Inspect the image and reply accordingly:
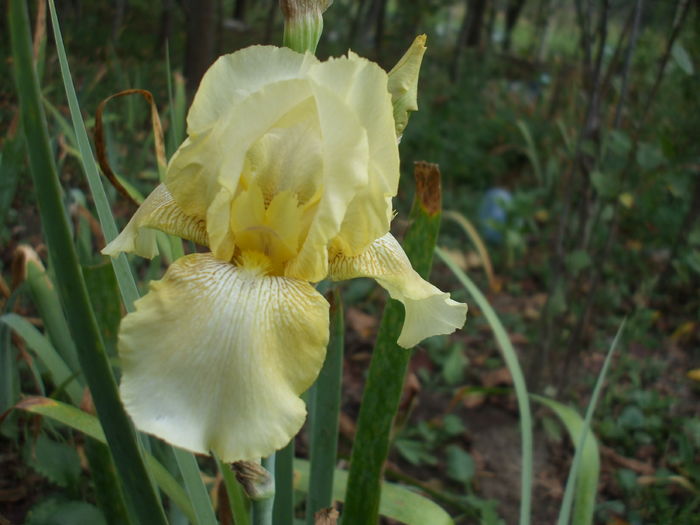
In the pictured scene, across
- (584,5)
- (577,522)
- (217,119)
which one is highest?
(584,5)

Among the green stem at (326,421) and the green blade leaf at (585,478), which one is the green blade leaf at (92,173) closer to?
the green stem at (326,421)

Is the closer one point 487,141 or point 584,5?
point 584,5

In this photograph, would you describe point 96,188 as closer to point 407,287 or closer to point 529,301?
point 407,287

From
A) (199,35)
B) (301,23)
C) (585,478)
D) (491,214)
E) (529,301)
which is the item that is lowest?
(529,301)

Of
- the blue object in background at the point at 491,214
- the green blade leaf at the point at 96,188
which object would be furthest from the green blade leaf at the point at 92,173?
the blue object in background at the point at 491,214

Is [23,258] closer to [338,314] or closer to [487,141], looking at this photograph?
[338,314]

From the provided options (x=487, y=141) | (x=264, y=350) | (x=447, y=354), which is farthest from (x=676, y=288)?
(x=264, y=350)

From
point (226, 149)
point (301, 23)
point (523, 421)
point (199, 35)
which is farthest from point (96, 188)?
point (199, 35)

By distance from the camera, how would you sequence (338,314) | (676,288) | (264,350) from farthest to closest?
(676,288) < (338,314) < (264,350)
